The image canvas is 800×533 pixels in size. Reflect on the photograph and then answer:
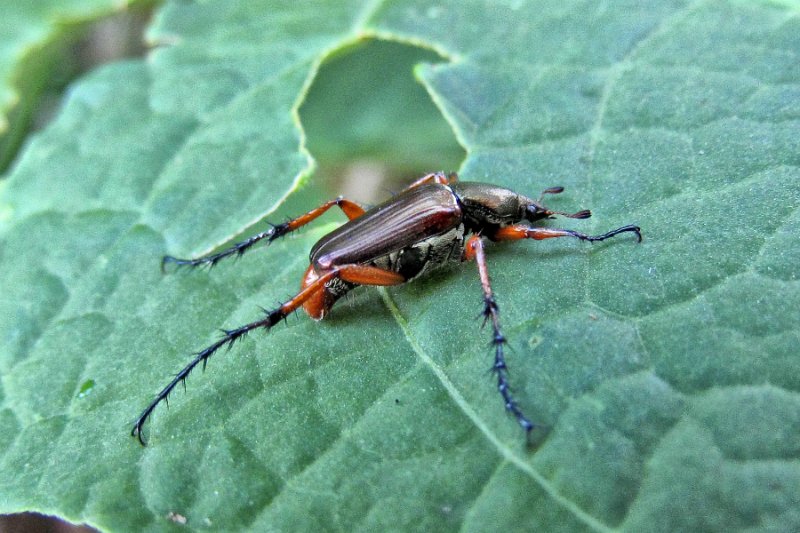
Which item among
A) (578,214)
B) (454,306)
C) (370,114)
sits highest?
(578,214)

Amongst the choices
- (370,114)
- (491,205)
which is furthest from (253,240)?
(370,114)

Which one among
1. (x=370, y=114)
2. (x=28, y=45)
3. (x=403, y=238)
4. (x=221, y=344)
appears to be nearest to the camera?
(x=221, y=344)

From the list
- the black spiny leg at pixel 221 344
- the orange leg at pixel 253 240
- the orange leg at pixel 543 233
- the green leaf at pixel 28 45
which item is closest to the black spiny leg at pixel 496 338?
the orange leg at pixel 543 233

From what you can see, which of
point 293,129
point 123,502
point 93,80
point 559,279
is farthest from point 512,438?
point 93,80

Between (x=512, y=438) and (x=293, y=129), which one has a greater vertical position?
(x=293, y=129)

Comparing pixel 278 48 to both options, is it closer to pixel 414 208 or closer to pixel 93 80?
pixel 93 80

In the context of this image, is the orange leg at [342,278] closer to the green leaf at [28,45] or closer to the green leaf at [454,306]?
the green leaf at [454,306]

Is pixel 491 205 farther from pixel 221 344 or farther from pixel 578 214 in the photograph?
pixel 221 344
